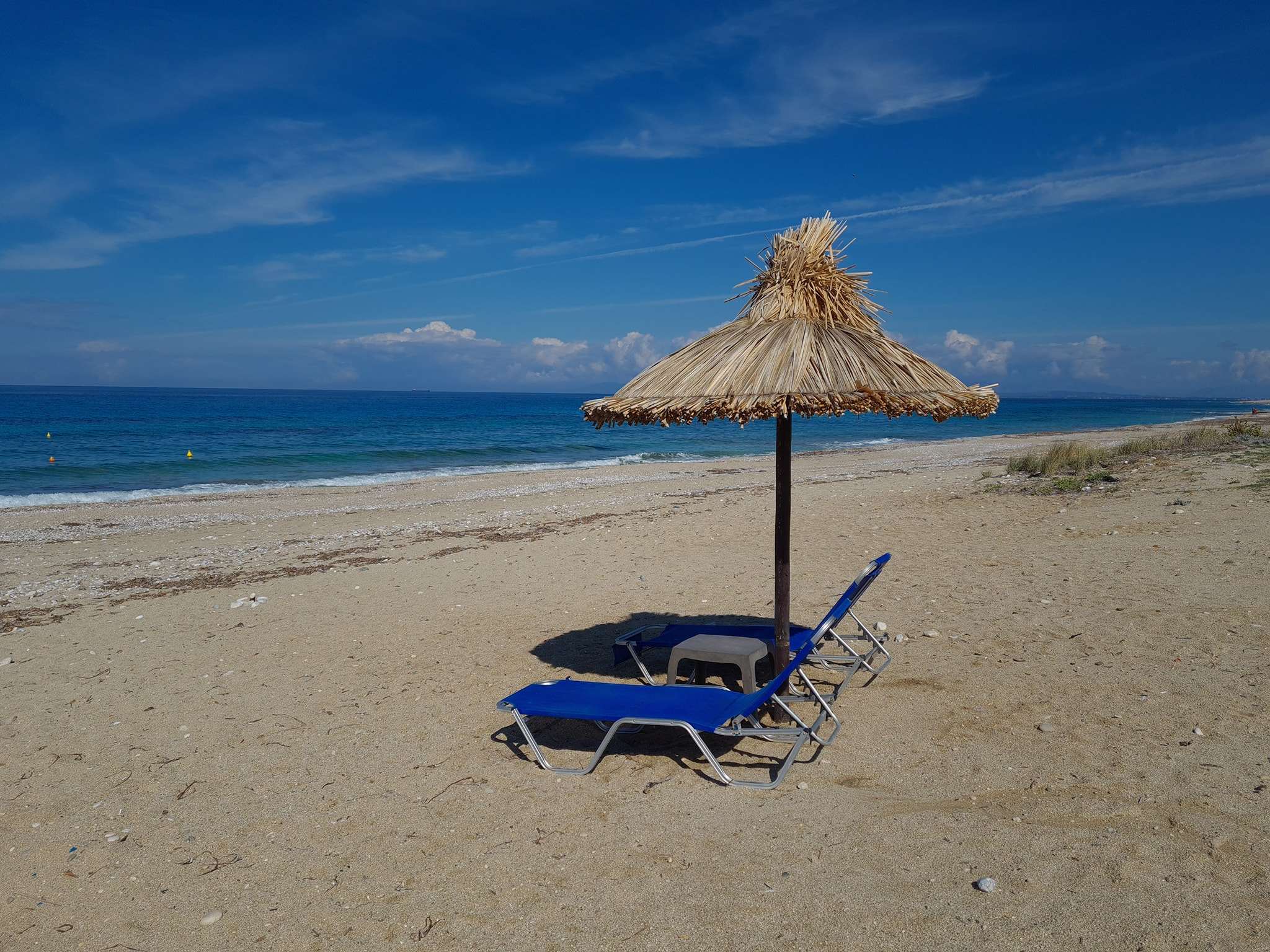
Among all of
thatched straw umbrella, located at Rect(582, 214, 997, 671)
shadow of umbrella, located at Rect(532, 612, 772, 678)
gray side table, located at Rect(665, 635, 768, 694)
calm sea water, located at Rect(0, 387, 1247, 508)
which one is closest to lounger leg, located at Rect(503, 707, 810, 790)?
gray side table, located at Rect(665, 635, 768, 694)

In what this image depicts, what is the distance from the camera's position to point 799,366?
414 cm

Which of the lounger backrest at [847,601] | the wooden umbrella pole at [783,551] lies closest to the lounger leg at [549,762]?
the wooden umbrella pole at [783,551]

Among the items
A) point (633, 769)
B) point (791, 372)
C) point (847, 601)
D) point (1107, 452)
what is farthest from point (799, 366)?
point (1107, 452)

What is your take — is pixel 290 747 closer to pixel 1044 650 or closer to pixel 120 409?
pixel 1044 650

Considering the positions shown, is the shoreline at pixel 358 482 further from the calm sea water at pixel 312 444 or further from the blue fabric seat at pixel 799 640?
the blue fabric seat at pixel 799 640

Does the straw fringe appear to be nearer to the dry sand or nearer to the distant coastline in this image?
the dry sand

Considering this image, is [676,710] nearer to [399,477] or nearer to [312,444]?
[399,477]

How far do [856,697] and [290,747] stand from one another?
3409mm

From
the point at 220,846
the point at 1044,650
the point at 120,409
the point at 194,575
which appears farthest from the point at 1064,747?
the point at 120,409

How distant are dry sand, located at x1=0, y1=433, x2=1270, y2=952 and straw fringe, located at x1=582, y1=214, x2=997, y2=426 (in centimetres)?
183

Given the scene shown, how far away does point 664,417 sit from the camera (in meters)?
4.21

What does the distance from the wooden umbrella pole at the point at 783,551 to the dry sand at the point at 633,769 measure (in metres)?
0.60

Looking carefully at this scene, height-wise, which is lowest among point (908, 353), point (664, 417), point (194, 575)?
point (194, 575)

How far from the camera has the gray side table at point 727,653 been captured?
4746 millimetres
